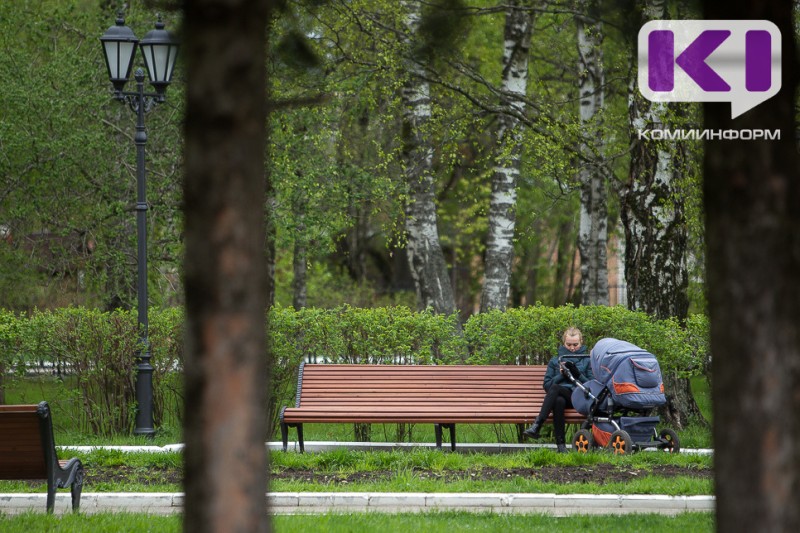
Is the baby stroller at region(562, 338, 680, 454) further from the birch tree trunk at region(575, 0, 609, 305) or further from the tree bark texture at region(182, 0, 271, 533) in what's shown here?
the birch tree trunk at region(575, 0, 609, 305)

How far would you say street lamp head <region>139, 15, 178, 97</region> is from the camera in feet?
45.8

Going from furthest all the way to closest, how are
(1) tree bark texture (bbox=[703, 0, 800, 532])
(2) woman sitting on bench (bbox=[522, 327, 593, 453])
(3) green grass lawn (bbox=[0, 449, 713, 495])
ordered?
1. (2) woman sitting on bench (bbox=[522, 327, 593, 453])
2. (3) green grass lawn (bbox=[0, 449, 713, 495])
3. (1) tree bark texture (bbox=[703, 0, 800, 532])

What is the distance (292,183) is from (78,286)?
14.8ft

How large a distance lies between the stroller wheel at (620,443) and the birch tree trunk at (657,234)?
108 inches

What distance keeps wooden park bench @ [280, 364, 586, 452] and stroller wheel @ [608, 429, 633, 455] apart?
64cm

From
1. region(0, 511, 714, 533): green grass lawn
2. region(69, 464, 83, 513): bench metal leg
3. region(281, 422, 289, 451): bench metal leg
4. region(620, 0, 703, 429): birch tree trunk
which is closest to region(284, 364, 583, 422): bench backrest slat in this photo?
region(281, 422, 289, 451): bench metal leg

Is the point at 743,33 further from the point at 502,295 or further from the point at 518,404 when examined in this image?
the point at 502,295

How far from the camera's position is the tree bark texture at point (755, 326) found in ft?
13.6

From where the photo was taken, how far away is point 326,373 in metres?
12.2

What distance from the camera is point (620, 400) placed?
10.9 meters

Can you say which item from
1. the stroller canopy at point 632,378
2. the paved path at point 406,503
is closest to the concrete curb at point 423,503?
the paved path at point 406,503

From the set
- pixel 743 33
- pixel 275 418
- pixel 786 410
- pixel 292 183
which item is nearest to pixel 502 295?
pixel 292 183

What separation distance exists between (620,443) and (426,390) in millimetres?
2177

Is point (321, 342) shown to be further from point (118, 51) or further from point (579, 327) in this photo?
point (118, 51)
